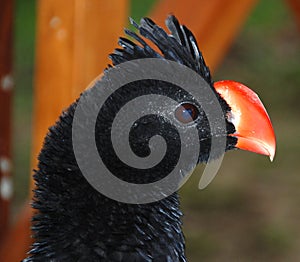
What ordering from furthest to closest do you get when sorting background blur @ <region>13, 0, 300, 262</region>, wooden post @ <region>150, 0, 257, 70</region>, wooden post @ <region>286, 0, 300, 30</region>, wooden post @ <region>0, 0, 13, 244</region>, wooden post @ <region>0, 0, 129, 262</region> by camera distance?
background blur @ <region>13, 0, 300, 262</region> < wooden post @ <region>286, 0, 300, 30</region> < wooden post @ <region>0, 0, 13, 244</region> < wooden post @ <region>150, 0, 257, 70</region> < wooden post @ <region>0, 0, 129, 262</region>

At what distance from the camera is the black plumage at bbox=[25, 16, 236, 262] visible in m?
2.20

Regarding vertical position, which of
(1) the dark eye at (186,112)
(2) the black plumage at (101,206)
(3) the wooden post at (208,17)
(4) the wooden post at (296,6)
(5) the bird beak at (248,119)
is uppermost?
(4) the wooden post at (296,6)

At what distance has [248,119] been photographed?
2332 millimetres

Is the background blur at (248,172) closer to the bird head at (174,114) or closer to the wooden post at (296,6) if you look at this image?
the wooden post at (296,6)

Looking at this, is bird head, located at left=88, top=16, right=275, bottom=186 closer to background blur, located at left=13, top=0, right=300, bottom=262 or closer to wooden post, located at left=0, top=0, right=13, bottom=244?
wooden post, located at left=0, top=0, right=13, bottom=244

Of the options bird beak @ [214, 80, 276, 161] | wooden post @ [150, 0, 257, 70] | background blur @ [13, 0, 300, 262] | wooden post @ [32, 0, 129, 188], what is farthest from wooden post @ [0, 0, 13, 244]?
bird beak @ [214, 80, 276, 161]

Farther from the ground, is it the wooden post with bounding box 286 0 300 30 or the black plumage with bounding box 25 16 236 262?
the wooden post with bounding box 286 0 300 30

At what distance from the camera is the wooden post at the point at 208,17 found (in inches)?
125

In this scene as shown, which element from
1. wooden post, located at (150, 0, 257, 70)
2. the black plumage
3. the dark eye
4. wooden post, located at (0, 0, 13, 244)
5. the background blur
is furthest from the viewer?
the background blur

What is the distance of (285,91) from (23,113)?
2.28m

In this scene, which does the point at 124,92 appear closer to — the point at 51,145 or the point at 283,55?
the point at 51,145

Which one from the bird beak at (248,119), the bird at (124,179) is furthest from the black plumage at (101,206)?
the bird beak at (248,119)

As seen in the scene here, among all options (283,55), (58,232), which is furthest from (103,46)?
(283,55)

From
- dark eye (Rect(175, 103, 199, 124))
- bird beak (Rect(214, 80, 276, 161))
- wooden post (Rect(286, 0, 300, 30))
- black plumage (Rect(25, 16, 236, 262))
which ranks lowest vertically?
black plumage (Rect(25, 16, 236, 262))
